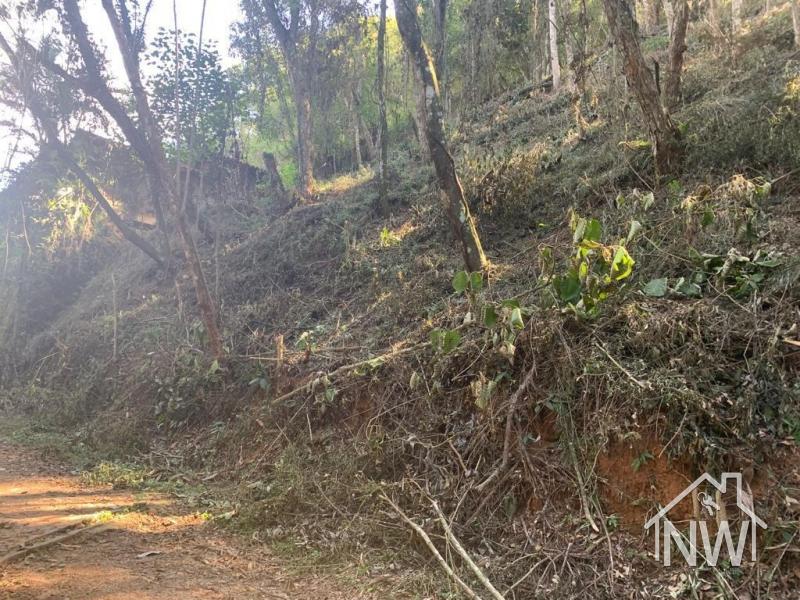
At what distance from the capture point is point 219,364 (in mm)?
8547

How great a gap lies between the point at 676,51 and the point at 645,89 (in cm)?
152

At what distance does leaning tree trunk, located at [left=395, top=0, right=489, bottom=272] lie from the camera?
22.8ft

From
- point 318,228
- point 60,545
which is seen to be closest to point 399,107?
point 318,228

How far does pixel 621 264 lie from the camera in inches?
179

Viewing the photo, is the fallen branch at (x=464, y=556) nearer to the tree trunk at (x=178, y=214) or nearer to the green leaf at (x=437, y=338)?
the green leaf at (x=437, y=338)

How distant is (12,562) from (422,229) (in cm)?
765

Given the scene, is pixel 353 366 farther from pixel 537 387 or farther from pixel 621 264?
pixel 621 264

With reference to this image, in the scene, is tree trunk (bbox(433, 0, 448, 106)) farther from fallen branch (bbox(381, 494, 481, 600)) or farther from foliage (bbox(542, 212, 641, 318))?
fallen branch (bbox(381, 494, 481, 600))

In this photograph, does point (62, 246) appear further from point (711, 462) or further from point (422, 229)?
point (711, 462)

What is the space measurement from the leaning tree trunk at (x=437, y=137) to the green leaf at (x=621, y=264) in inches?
107

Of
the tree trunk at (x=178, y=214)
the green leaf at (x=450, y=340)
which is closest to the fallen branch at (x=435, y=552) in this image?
the green leaf at (x=450, y=340)

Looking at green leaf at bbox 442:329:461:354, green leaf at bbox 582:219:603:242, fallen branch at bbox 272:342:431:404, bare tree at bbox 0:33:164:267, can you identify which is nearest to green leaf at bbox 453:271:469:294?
green leaf at bbox 442:329:461:354

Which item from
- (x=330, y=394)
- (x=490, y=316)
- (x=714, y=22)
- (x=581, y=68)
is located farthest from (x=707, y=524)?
(x=714, y=22)

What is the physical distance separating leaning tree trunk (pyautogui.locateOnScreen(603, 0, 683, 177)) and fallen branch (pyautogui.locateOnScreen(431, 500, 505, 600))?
5.20 m
